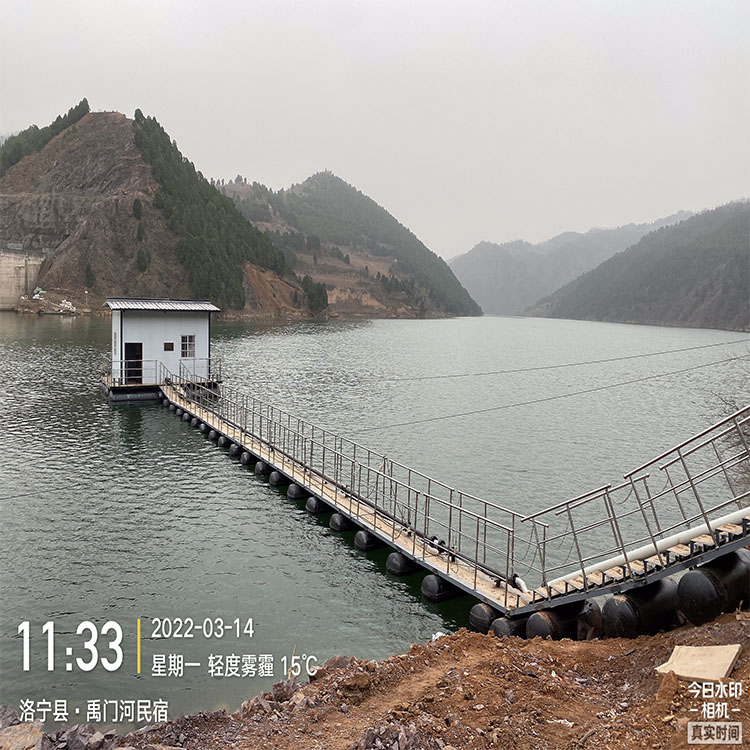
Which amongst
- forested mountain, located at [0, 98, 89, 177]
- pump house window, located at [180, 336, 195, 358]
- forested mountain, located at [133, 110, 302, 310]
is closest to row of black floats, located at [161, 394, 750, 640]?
pump house window, located at [180, 336, 195, 358]

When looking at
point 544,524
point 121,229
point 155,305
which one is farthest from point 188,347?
point 121,229

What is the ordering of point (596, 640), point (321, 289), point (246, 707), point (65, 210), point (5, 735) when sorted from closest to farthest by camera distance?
point (5, 735), point (246, 707), point (596, 640), point (65, 210), point (321, 289)

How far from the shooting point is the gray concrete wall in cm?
13175

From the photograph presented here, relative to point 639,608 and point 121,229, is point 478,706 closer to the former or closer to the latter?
point 639,608

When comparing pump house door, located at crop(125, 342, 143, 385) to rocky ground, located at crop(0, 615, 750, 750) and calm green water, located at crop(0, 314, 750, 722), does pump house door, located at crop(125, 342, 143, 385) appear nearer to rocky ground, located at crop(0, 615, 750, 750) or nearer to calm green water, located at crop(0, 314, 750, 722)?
calm green water, located at crop(0, 314, 750, 722)

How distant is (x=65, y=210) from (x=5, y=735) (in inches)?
6174

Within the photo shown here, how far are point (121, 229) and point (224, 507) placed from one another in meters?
136

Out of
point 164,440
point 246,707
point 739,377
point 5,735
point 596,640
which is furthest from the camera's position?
point 739,377

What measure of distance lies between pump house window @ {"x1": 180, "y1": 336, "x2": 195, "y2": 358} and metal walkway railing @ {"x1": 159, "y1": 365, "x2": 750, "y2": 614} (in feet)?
23.1

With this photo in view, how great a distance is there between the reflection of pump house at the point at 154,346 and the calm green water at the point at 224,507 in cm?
249

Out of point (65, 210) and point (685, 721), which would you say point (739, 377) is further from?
point (65, 210)

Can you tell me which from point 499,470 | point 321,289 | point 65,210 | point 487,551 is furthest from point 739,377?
point 65,210

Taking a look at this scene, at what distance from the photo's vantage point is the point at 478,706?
8125 millimetres

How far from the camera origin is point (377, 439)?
32.5 meters
